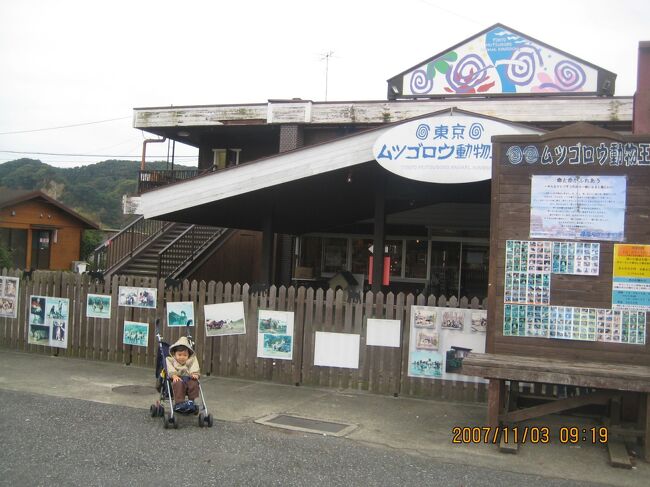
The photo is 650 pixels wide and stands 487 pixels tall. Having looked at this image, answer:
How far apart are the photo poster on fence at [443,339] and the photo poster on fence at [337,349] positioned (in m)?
0.85

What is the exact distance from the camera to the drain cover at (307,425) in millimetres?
6965

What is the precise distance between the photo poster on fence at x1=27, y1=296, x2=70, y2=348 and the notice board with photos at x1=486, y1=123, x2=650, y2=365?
25.2ft

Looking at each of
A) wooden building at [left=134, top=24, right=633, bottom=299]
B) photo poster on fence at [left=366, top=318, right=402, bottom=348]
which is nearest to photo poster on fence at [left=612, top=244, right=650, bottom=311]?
photo poster on fence at [left=366, top=318, right=402, bottom=348]

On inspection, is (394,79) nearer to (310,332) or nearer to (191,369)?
(310,332)

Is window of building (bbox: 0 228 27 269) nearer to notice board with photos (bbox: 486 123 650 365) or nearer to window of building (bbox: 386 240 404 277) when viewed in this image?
window of building (bbox: 386 240 404 277)

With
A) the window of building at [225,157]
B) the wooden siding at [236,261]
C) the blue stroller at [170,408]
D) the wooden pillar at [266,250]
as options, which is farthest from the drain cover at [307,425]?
the window of building at [225,157]

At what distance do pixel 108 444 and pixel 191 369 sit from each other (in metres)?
1.40

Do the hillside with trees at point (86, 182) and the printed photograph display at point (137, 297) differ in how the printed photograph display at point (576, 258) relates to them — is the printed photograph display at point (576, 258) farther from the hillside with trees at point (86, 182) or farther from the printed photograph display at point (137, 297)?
the hillside with trees at point (86, 182)

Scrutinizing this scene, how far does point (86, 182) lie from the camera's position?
67.7 meters

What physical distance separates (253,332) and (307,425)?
279 cm

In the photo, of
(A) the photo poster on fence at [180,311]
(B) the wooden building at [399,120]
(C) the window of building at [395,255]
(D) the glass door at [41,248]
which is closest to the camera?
(A) the photo poster on fence at [180,311]

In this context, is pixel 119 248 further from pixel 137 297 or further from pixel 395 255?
pixel 137 297

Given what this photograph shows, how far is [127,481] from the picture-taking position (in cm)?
517

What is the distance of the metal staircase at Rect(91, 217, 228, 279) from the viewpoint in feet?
57.8
